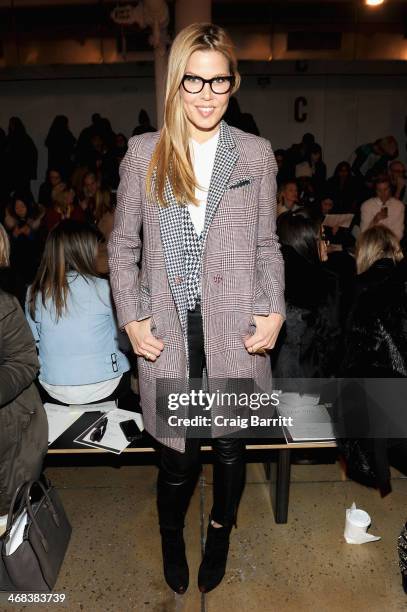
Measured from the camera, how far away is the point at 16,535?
6.96 feet

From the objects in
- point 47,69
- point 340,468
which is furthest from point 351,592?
point 47,69

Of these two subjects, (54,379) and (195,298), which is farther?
(54,379)

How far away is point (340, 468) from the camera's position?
3.13m

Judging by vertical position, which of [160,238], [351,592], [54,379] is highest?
[160,238]

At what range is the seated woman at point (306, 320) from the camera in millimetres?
2869

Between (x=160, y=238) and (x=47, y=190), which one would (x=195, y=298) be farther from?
(x=47, y=190)

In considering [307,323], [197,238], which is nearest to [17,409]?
[197,238]

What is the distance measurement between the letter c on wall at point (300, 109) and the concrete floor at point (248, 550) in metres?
9.56

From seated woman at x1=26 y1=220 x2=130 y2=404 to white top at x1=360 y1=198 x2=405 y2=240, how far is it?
16.0 feet

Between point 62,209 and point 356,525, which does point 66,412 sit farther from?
point 62,209

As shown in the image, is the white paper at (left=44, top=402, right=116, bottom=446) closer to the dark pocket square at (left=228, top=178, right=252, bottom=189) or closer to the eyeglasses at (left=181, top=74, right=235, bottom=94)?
the dark pocket square at (left=228, top=178, right=252, bottom=189)

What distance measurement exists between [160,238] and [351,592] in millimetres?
1744

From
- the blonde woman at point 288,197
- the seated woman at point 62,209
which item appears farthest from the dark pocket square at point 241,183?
the seated woman at point 62,209

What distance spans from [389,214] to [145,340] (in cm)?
586
